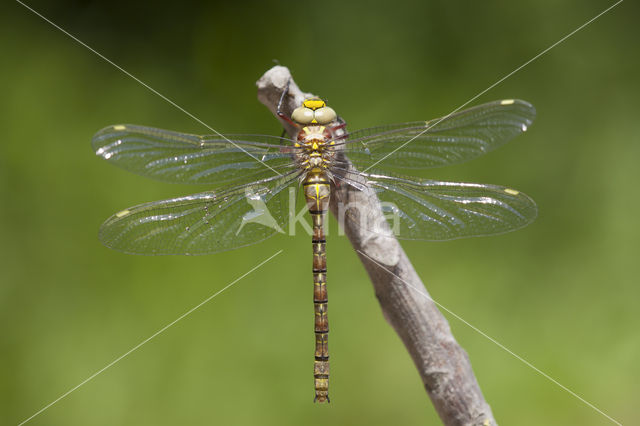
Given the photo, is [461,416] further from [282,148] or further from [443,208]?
[282,148]

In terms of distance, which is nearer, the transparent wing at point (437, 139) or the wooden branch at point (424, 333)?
the wooden branch at point (424, 333)

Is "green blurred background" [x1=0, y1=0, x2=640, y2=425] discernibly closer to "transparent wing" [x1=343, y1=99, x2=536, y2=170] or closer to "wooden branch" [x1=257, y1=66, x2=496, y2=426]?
"transparent wing" [x1=343, y1=99, x2=536, y2=170]

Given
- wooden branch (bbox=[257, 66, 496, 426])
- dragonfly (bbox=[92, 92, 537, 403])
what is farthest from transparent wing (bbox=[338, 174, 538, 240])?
wooden branch (bbox=[257, 66, 496, 426])

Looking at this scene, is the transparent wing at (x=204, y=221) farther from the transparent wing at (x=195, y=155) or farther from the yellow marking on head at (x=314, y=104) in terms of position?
the yellow marking on head at (x=314, y=104)

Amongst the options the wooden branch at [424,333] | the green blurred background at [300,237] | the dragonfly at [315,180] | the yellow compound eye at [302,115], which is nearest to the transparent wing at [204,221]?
the dragonfly at [315,180]

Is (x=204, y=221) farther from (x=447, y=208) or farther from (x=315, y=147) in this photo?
(x=447, y=208)

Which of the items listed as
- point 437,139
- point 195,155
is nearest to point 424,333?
point 437,139
